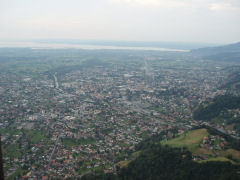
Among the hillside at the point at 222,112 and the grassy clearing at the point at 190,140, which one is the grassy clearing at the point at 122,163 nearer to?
the grassy clearing at the point at 190,140

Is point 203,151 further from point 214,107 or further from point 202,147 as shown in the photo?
point 214,107

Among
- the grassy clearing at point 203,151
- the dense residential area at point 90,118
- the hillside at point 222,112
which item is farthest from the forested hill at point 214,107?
the grassy clearing at point 203,151

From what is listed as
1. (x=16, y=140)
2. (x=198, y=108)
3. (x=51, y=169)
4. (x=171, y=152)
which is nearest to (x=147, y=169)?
(x=171, y=152)

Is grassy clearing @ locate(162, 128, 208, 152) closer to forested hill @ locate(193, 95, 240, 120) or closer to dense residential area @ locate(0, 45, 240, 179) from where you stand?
dense residential area @ locate(0, 45, 240, 179)

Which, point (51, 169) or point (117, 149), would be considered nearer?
point (51, 169)

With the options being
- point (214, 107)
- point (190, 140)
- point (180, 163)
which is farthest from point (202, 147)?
point (214, 107)

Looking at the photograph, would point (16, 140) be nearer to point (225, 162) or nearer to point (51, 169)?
point (51, 169)
